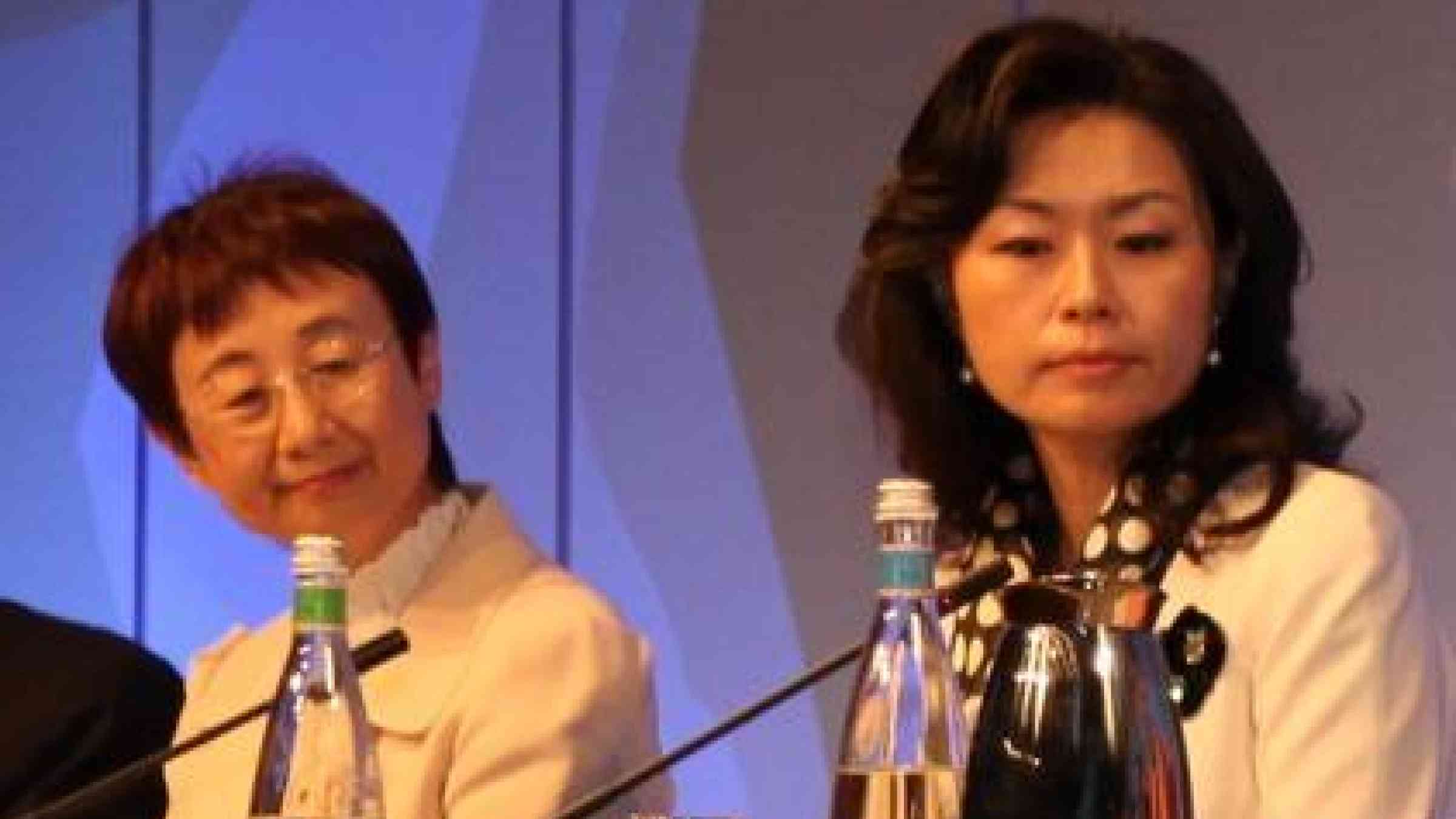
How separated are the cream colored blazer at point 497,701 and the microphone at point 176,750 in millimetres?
411

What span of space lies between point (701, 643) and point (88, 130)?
1.10 metres

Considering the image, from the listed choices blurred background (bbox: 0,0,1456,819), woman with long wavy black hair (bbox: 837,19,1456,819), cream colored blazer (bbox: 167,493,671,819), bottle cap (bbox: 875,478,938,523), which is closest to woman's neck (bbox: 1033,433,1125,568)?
woman with long wavy black hair (bbox: 837,19,1456,819)

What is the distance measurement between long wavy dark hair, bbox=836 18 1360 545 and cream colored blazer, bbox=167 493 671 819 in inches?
13.3

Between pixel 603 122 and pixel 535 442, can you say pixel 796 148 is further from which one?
pixel 535 442

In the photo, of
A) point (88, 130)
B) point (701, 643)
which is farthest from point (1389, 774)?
point (88, 130)

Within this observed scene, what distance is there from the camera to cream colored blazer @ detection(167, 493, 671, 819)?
5.82 ft

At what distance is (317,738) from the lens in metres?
1.29

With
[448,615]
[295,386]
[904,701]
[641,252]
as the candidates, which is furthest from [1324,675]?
[641,252]

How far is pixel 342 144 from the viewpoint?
3.50 metres

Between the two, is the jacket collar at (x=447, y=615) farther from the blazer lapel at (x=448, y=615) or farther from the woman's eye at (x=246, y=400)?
the woman's eye at (x=246, y=400)

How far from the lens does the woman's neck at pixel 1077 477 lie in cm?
162

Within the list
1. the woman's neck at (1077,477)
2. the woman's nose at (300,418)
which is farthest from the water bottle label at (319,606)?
the woman's nose at (300,418)

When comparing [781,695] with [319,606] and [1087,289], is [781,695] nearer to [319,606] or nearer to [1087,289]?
[319,606]

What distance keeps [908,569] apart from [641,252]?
2.14 m
